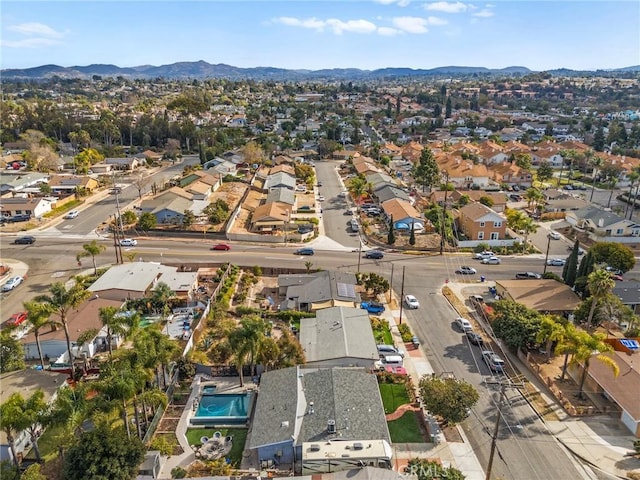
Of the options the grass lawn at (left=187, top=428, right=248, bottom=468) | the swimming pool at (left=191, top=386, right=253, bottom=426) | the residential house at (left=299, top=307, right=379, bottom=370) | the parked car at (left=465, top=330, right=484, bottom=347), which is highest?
the residential house at (left=299, top=307, right=379, bottom=370)

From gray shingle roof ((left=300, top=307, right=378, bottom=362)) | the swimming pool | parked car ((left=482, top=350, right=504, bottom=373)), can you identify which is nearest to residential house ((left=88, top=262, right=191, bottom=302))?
gray shingle roof ((left=300, top=307, right=378, bottom=362))

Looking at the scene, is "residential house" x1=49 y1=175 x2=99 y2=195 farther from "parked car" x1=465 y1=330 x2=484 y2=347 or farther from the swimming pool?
"parked car" x1=465 y1=330 x2=484 y2=347

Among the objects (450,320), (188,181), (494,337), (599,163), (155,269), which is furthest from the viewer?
(599,163)

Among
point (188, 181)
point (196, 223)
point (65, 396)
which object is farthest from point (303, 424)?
point (188, 181)

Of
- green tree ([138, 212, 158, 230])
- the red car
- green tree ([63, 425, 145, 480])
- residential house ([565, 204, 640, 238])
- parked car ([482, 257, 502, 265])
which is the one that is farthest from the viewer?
green tree ([138, 212, 158, 230])

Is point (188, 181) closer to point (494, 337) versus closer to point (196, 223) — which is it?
point (196, 223)

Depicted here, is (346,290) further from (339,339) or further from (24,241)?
(24,241)

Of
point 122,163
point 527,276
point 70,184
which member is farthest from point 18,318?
point 122,163
